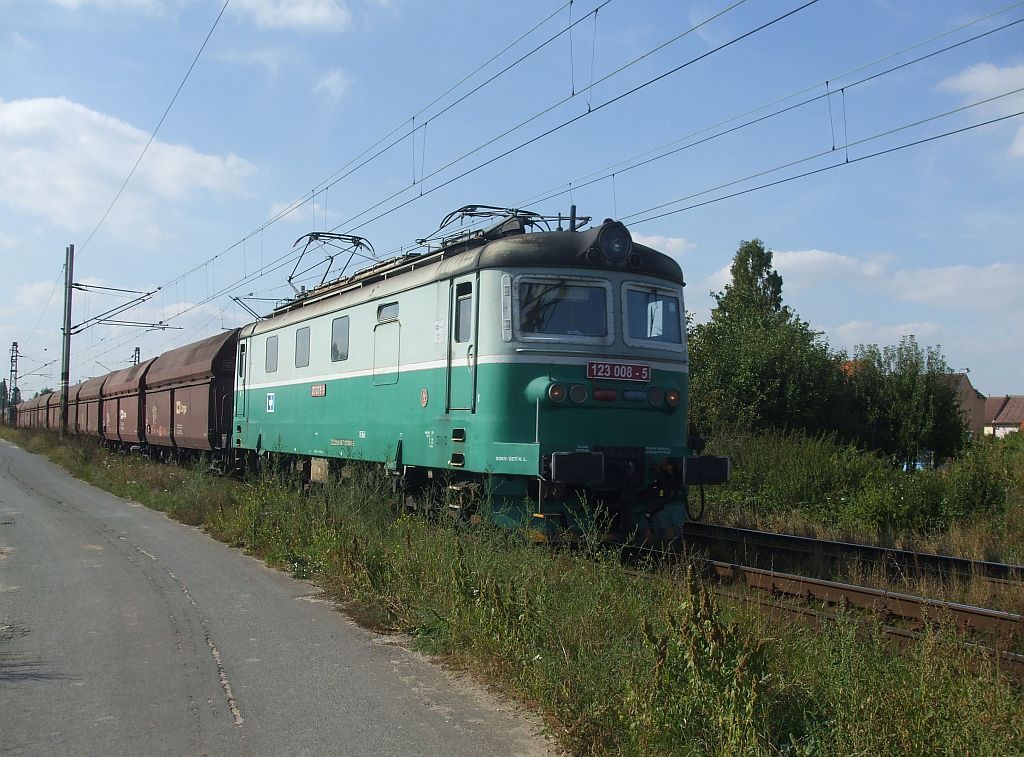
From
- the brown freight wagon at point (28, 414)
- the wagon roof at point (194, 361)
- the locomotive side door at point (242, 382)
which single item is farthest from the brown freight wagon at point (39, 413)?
the locomotive side door at point (242, 382)

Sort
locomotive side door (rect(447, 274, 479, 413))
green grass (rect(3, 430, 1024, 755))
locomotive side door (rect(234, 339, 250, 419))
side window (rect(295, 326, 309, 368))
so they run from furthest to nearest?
locomotive side door (rect(234, 339, 250, 419)) < side window (rect(295, 326, 309, 368)) < locomotive side door (rect(447, 274, 479, 413)) < green grass (rect(3, 430, 1024, 755))

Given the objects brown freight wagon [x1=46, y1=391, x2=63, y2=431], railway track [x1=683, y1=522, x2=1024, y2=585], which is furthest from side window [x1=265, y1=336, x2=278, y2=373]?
brown freight wagon [x1=46, y1=391, x2=63, y2=431]

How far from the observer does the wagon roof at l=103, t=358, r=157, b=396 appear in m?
28.6

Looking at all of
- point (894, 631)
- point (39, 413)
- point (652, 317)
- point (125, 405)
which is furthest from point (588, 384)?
point (39, 413)

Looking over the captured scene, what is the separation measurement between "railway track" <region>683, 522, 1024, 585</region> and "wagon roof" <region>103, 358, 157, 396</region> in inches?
846

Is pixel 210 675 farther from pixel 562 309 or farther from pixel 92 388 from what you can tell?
pixel 92 388

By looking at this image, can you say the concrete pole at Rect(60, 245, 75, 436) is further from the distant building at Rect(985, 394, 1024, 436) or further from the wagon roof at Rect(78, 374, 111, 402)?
the distant building at Rect(985, 394, 1024, 436)

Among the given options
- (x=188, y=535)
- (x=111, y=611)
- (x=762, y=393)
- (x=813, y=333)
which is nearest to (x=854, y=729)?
(x=111, y=611)

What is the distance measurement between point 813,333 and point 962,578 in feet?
55.5

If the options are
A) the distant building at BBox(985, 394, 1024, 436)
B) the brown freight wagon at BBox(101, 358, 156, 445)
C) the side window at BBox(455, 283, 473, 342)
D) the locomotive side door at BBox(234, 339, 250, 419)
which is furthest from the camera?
the distant building at BBox(985, 394, 1024, 436)

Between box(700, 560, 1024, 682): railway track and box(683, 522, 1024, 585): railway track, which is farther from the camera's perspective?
box(683, 522, 1024, 585): railway track

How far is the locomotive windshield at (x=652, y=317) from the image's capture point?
976cm

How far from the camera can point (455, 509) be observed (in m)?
9.54

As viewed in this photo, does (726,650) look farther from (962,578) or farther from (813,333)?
(813,333)
